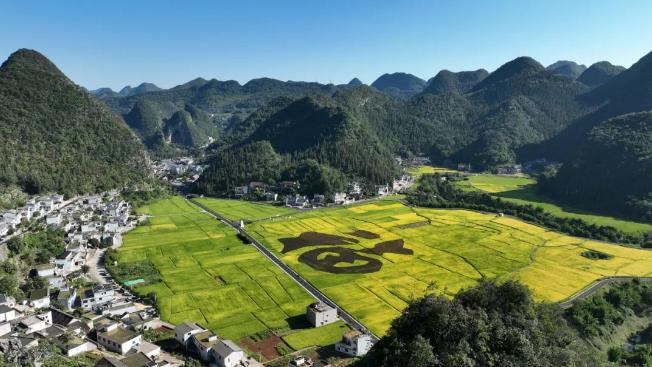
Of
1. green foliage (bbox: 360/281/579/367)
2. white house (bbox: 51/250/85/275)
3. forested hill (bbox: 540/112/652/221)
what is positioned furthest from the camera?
forested hill (bbox: 540/112/652/221)

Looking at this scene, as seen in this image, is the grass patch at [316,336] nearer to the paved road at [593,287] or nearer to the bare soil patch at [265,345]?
the bare soil patch at [265,345]

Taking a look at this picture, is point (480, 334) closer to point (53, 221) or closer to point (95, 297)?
point (95, 297)

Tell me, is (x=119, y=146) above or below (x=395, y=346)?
above

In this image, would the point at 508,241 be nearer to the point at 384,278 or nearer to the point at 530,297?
the point at 384,278

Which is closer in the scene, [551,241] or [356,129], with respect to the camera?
[551,241]

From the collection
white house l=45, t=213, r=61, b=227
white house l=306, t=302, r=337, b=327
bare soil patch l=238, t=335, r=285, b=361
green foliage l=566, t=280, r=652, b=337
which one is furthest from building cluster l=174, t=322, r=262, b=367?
white house l=45, t=213, r=61, b=227

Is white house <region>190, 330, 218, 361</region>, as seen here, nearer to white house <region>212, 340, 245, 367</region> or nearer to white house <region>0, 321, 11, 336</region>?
white house <region>212, 340, 245, 367</region>

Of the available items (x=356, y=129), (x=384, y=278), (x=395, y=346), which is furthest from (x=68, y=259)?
(x=356, y=129)

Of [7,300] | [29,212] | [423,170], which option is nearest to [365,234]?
[7,300]
